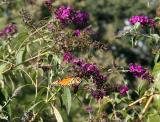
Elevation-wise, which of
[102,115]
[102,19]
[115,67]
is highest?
[115,67]

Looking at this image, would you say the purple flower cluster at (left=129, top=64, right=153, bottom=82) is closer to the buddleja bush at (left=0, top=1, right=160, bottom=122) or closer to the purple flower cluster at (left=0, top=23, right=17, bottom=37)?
the buddleja bush at (left=0, top=1, right=160, bottom=122)

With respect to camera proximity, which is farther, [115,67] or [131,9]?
[131,9]

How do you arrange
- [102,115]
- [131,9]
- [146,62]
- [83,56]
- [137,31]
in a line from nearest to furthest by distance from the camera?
[102,115] < [83,56] < [137,31] < [146,62] < [131,9]

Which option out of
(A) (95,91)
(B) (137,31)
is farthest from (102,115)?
(B) (137,31)

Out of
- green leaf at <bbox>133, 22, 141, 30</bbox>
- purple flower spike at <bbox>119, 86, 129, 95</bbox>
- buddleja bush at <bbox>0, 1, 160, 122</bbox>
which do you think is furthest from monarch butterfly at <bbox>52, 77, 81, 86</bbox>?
green leaf at <bbox>133, 22, 141, 30</bbox>

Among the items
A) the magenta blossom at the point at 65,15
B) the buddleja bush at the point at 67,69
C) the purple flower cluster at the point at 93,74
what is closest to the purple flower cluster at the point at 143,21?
the buddleja bush at the point at 67,69

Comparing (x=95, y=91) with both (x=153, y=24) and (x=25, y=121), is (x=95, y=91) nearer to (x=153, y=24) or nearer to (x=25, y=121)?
(x=25, y=121)

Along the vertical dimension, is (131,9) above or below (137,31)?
below
